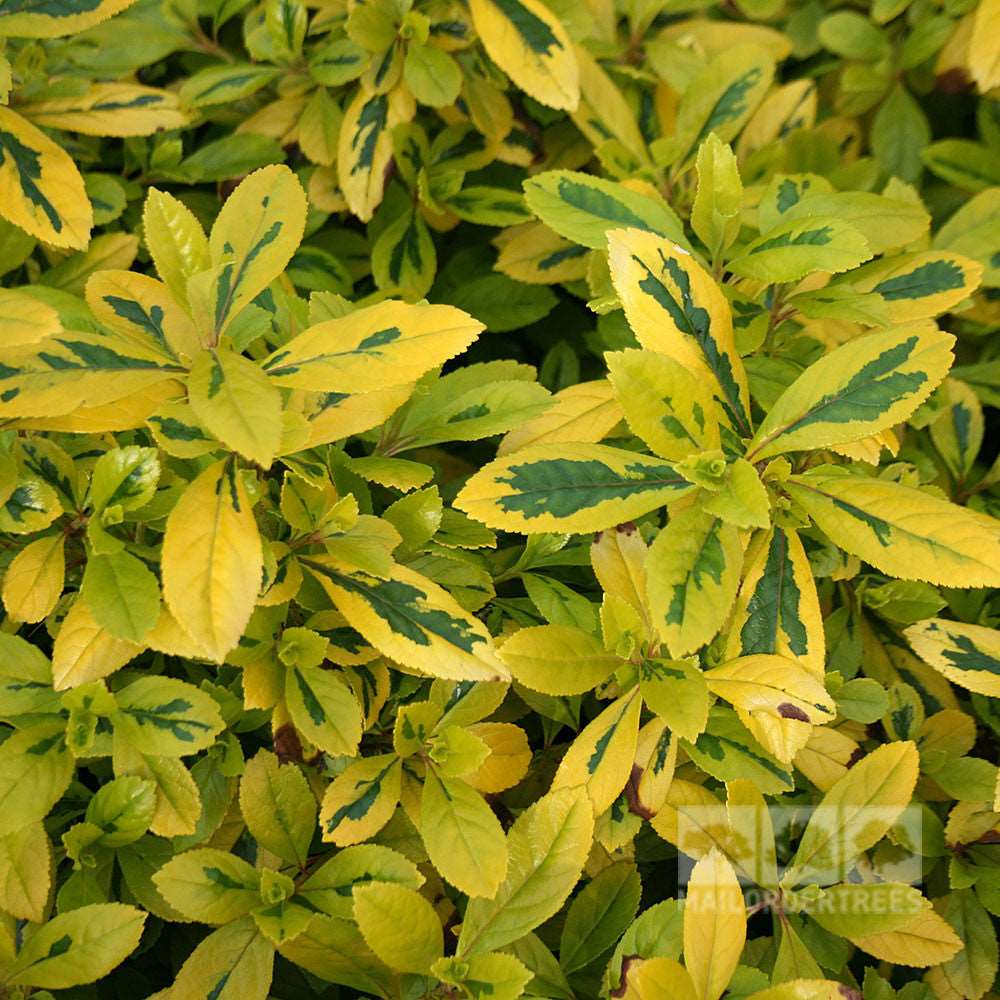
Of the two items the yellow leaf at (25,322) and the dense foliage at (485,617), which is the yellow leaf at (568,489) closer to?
the dense foliage at (485,617)

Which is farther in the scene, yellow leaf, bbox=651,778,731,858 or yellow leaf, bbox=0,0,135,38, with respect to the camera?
yellow leaf, bbox=0,0,135,38

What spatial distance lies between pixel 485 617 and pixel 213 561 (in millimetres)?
431

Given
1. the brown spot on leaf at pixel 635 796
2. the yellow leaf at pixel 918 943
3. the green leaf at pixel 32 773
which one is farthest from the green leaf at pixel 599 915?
the green leaf at pixel 32 773

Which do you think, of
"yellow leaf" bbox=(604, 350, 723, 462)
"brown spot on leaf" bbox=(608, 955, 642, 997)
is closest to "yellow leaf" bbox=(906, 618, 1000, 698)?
"yellow leaf" bbox=(604, 350, 723, 462)

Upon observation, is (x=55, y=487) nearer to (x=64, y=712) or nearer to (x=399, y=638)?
(x=64, y=712)

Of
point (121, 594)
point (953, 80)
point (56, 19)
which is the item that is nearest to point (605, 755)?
point (121, 594)

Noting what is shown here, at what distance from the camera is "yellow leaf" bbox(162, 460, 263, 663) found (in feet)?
2.99

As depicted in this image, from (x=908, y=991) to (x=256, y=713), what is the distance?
0.80m

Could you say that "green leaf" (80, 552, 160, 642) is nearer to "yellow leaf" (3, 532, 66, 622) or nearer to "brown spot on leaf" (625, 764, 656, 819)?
"yellow leaf" (3, 532, 66, 622)

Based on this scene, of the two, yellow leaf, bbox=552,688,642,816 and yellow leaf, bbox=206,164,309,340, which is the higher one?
yellow leaf, bbox=206,164,309,340

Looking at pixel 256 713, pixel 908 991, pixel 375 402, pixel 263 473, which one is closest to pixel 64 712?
pixel 256 713

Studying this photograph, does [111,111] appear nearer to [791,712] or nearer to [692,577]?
[692,577]

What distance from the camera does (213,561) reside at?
3.11ft

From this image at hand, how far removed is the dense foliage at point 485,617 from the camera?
1.02 metres
